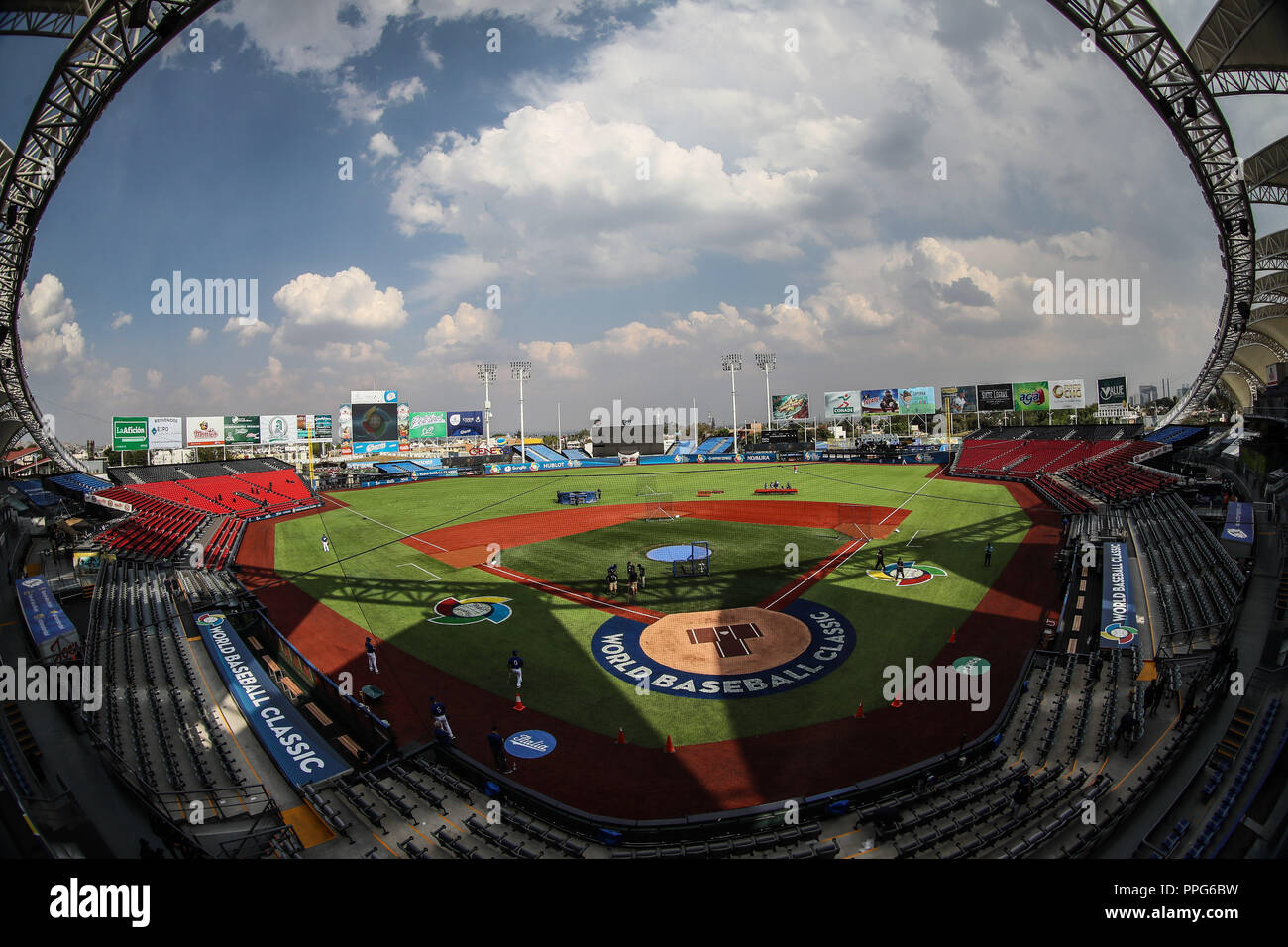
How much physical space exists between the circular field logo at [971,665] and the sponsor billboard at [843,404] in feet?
245

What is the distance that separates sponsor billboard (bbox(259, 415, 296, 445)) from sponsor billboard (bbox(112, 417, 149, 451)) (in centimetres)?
1261

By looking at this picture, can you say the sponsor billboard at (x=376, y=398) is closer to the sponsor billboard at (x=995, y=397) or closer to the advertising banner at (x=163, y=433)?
the advertising banner at (x=163, y=433)

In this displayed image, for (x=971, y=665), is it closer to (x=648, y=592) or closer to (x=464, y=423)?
(x=648, y=592)

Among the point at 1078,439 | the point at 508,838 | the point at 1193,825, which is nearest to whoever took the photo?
the point at 1193,825

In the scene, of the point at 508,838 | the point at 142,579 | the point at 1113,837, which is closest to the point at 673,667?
the point at 508,838

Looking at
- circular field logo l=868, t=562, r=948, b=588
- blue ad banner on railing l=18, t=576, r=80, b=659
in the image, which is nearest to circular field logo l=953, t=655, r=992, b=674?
circular field logo l=868, t=562, r=948, b=588

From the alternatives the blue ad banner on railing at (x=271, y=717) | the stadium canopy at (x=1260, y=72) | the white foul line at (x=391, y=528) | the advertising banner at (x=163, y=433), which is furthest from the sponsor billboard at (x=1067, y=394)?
the advertising banner at (x=163, y=433)

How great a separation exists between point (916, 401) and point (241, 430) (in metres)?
90.1

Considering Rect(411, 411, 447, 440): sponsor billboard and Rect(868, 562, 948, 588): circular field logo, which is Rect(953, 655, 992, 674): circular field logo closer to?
Rect(868, 562, 948, 588): circular field logo

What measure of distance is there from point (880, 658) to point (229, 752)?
17247mm

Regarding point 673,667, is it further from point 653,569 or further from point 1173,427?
point 1173,427
